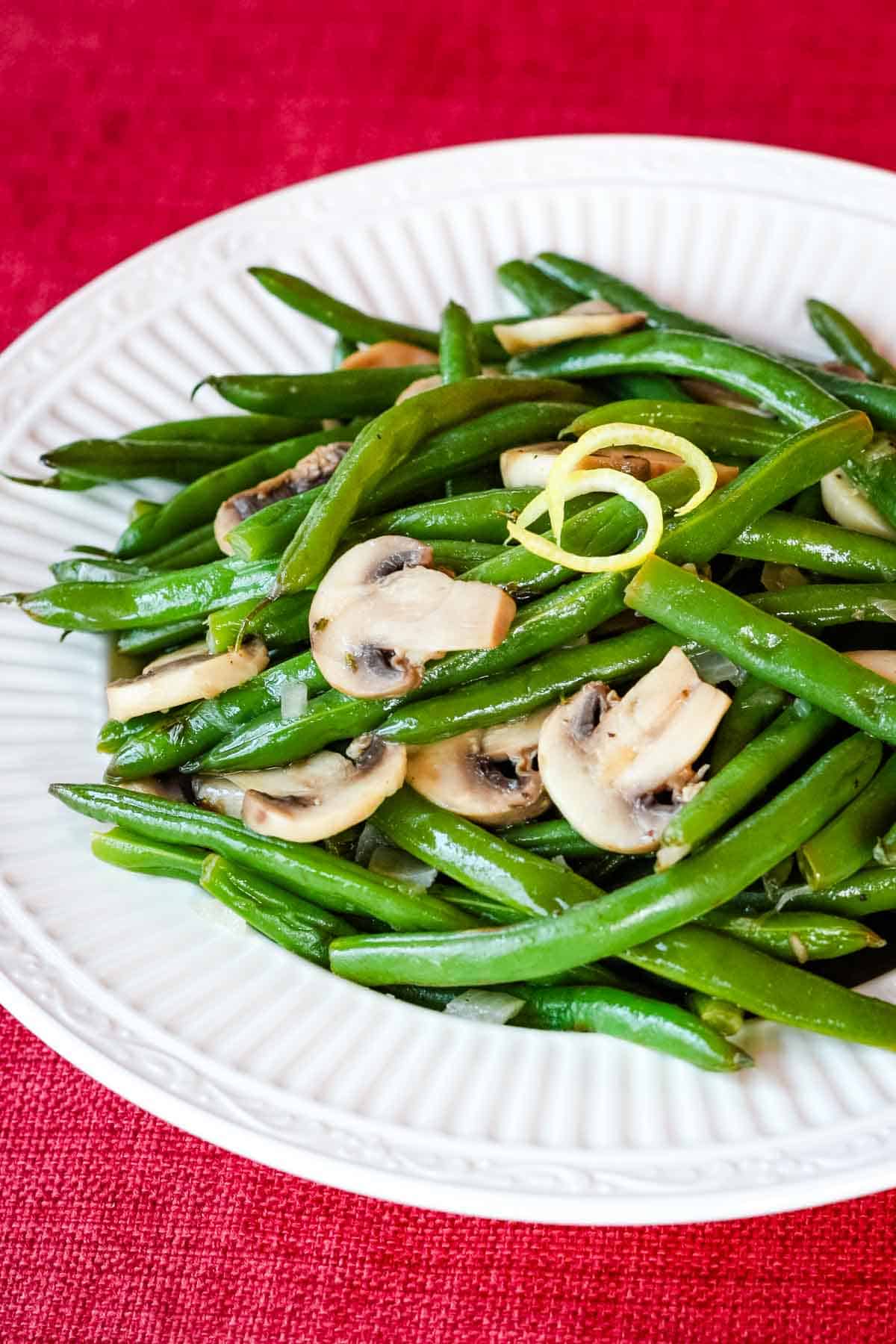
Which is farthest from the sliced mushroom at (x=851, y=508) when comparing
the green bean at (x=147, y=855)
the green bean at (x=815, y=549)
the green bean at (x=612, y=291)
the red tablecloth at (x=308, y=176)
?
the green bean at (x=147, y=855)

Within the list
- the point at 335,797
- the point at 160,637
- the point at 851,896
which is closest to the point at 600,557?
the point at 335,797

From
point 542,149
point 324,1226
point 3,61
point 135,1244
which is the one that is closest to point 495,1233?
point 324,1226

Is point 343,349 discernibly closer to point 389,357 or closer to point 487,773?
point 389,357

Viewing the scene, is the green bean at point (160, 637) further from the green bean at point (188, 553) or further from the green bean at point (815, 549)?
the green bean at point (815, 549)

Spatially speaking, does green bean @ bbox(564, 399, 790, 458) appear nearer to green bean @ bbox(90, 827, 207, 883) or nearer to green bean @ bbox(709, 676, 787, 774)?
green bean @ bbox(709, 676, 787, 774)

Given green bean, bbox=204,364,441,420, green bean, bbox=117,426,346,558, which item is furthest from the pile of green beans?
green bean, bbox=204,364,441,420
